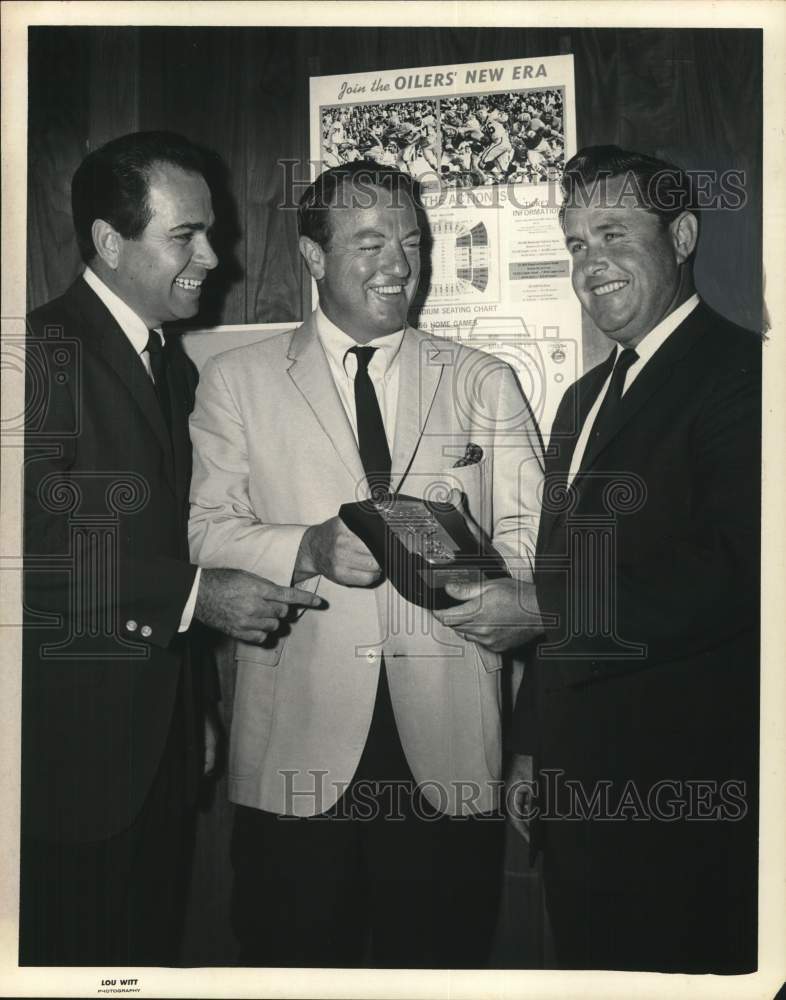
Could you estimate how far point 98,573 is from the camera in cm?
209

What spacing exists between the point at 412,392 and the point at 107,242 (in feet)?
2.54

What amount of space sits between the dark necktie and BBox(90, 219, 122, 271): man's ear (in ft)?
3.76

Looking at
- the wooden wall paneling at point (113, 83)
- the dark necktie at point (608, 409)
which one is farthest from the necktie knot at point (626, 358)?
the wooden wall paneling at point (113, 83)

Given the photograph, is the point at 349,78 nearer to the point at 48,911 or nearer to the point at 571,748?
the point at 571,748

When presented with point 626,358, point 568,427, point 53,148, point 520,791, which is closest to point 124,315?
point 53,148

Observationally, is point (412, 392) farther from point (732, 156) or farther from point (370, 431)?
point (732, 156)

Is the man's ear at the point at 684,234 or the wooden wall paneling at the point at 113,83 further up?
the wooden wall paneling at the point at 113,83

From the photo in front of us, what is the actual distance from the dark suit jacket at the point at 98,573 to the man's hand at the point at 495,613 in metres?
0.60

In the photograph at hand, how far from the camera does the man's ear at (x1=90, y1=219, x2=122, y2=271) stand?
6.90ft

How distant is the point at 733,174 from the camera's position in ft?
6.98

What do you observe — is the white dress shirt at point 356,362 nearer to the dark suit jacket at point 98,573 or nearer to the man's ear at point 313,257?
the man's ear at point 313,257

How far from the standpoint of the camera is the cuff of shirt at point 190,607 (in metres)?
2.07

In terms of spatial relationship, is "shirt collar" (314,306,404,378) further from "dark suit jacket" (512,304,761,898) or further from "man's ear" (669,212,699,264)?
"man's ear" (669,212,699,264)

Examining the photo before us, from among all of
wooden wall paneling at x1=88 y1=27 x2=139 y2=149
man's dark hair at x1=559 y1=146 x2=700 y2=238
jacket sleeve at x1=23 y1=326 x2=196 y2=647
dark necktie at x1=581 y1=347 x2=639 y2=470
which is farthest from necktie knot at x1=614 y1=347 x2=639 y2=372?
wooden wall paneling at x1=88 y1=27 x2=139 y2=149
